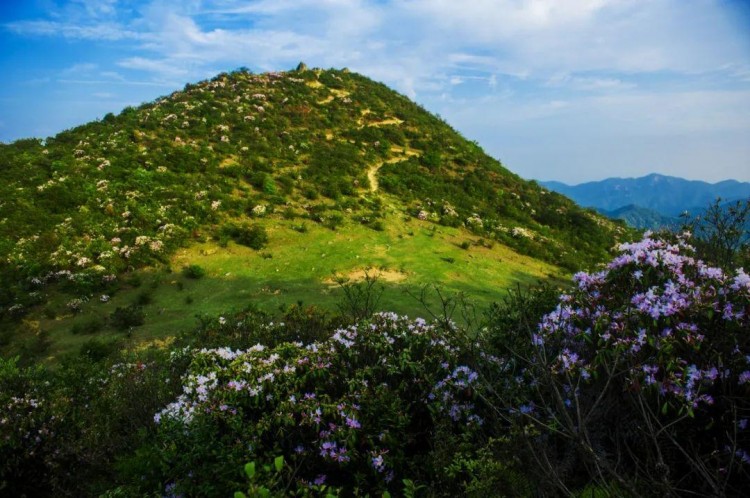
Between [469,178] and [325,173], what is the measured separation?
37.0 feet

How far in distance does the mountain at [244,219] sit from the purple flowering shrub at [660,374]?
9307 mm

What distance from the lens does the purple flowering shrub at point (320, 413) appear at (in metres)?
4.57

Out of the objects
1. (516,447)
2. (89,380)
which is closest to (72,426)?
(89,380)

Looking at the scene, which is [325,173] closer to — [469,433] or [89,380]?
[89,380]

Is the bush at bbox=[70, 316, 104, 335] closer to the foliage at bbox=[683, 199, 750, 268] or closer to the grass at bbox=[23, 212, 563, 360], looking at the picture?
the grass at bbox=[23, 212, 563, 360]

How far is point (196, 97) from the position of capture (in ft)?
120

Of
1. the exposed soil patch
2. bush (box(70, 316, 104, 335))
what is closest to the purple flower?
the exposed soil patch

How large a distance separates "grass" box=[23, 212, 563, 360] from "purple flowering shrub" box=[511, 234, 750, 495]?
23.2 feet

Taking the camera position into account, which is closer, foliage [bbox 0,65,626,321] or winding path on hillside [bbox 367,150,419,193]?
foliage [bbox 0,65,626,321]

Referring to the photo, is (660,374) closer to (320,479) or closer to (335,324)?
(320,479)

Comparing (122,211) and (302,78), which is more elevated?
(302,78)

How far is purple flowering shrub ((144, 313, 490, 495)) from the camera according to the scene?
180 inches

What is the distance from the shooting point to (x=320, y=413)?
16.0ft

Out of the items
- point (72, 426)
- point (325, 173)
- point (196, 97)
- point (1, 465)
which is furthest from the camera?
point (196, 97)
